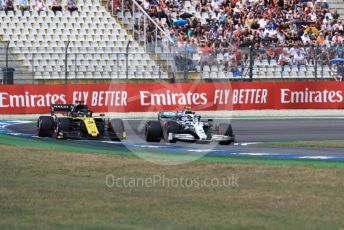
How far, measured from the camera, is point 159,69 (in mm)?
38625

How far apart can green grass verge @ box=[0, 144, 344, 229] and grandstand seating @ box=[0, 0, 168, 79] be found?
19.2 metres

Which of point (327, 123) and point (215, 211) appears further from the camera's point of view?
point (327, 123)

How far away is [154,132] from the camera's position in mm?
23734

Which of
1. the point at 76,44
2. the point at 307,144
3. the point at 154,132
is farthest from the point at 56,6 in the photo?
the point at 307,144

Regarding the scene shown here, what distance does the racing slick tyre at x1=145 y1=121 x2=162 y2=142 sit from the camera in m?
23.7

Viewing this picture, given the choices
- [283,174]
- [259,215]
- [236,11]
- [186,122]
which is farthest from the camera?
[236,11]

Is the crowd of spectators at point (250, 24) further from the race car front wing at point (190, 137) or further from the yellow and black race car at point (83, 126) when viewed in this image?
the race car front wing at point (190, 137)

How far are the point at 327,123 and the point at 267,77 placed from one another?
667 centimetres

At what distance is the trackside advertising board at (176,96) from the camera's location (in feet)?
119

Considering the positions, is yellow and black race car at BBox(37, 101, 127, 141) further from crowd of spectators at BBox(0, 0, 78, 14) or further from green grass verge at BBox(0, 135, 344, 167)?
crowd of spectators at BBox(0, 0, 78, 14)

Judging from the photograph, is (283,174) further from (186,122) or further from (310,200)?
(186,122)

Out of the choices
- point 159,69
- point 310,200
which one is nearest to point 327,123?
point 159,69

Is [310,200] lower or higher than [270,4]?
lower

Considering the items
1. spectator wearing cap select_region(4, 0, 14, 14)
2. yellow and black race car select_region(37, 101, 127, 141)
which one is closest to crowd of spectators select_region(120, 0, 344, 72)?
spectator wearing cap select_region(4, 0, 14, 14)
